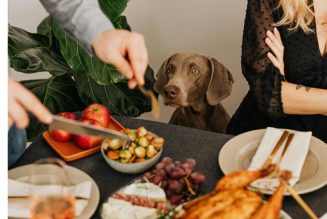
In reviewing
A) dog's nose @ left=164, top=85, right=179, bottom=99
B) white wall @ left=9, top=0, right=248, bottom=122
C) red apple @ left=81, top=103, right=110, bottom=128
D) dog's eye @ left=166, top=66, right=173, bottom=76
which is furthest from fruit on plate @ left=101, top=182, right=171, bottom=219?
white wall @ left=9, top=0, right=248, bottom=122

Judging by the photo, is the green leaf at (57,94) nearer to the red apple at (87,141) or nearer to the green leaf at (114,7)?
the green leaf at (114,7)

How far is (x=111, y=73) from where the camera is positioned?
236cm

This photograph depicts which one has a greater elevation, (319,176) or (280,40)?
(280,40)

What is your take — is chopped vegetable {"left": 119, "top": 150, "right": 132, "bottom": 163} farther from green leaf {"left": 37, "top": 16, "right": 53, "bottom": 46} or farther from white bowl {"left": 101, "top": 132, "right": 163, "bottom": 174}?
green leaf {"left": 37, "top": 16, "right": 53, "bottom": 46}

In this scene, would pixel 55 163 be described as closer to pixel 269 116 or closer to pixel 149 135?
pixel 149 135

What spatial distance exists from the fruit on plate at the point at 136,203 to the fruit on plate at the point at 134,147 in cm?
20

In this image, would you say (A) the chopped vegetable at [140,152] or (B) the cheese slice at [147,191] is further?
(A) the chopped vegetable at [140,152]

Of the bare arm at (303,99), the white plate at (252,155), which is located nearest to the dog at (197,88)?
the bare arm at (303,99)

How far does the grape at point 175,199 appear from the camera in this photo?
1.10m

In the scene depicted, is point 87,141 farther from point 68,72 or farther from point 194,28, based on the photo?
point 194,28

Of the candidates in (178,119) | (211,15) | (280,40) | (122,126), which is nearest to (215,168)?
(122,126)

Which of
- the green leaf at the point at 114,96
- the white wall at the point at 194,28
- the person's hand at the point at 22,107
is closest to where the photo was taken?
the person's hand at the point at 22,107

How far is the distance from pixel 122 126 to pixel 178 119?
2.95ft

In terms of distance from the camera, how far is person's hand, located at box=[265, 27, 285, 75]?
1.84 m
